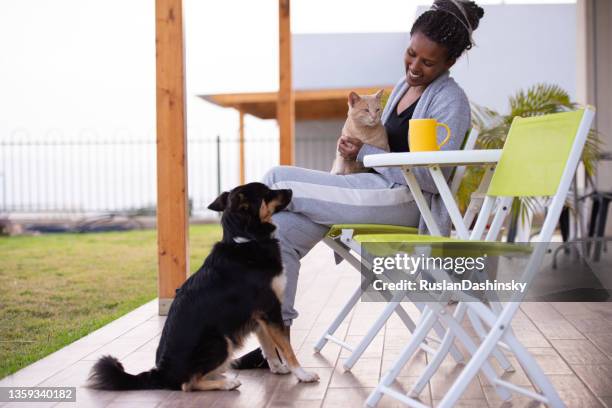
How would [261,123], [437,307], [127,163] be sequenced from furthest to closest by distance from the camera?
1. [261,123]
2. [127,163]
3. [437,307]

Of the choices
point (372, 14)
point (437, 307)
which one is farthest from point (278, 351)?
point (372, 14)

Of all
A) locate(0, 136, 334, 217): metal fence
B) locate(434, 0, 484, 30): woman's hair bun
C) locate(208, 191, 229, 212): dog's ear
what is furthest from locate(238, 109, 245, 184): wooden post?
locate(208, 191, 229, 212): dog's ear

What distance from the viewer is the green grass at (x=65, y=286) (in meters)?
4.09

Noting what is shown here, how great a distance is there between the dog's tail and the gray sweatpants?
1.85 ft

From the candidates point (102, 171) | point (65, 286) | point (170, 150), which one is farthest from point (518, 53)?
point (170, 150)

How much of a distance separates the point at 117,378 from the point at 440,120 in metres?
1.52

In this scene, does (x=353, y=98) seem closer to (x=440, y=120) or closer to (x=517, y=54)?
(x=440, y=120)

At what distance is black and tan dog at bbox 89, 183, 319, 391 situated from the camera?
107 inches

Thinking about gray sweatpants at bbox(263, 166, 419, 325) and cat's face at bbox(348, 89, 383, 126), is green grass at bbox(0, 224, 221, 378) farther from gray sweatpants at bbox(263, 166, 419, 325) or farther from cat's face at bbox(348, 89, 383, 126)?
cat's face at bbox(348, 89, 383, 126)

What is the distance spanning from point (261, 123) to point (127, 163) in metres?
3.86

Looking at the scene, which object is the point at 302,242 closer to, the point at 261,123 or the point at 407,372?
the point at 407,372

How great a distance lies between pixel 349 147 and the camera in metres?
3.19

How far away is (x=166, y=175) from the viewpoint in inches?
177

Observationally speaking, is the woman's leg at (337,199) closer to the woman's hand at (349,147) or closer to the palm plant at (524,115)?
the woman's hand at (349,147)
